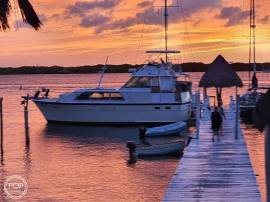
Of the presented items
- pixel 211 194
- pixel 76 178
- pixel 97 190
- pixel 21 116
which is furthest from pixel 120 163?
pixel 21 116

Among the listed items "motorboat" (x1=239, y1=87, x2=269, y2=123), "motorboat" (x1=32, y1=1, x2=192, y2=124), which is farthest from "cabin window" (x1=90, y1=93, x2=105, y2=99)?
"motorboat" (x1=239, y1=87, x2=269, y2=123)

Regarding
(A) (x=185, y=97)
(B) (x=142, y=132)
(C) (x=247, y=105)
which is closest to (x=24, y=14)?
(B) (x=142, y=132)

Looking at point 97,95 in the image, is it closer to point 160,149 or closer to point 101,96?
point 101,96

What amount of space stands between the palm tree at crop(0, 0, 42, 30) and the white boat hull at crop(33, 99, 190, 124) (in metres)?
28.8

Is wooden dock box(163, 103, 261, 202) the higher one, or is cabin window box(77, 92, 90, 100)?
cabin window box(77, 92, 90, 100)

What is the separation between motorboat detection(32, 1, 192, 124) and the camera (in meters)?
42.8

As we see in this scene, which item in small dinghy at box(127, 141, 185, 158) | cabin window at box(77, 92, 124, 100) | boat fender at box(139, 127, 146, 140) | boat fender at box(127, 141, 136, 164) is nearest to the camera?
boat fender at box(127, 141, 136, 164)

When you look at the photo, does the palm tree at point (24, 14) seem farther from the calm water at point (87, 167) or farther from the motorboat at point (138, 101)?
the motorboat at point (138, 101)

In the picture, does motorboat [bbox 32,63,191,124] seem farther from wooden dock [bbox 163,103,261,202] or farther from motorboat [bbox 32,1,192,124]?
wooden dock [bbox 163,103,261,202]

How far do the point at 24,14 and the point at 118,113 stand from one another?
98.7 feet

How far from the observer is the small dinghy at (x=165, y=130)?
36125mm

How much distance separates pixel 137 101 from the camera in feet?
141

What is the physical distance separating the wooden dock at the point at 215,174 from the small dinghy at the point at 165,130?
11.0 meters

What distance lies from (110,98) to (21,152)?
10.9 m
